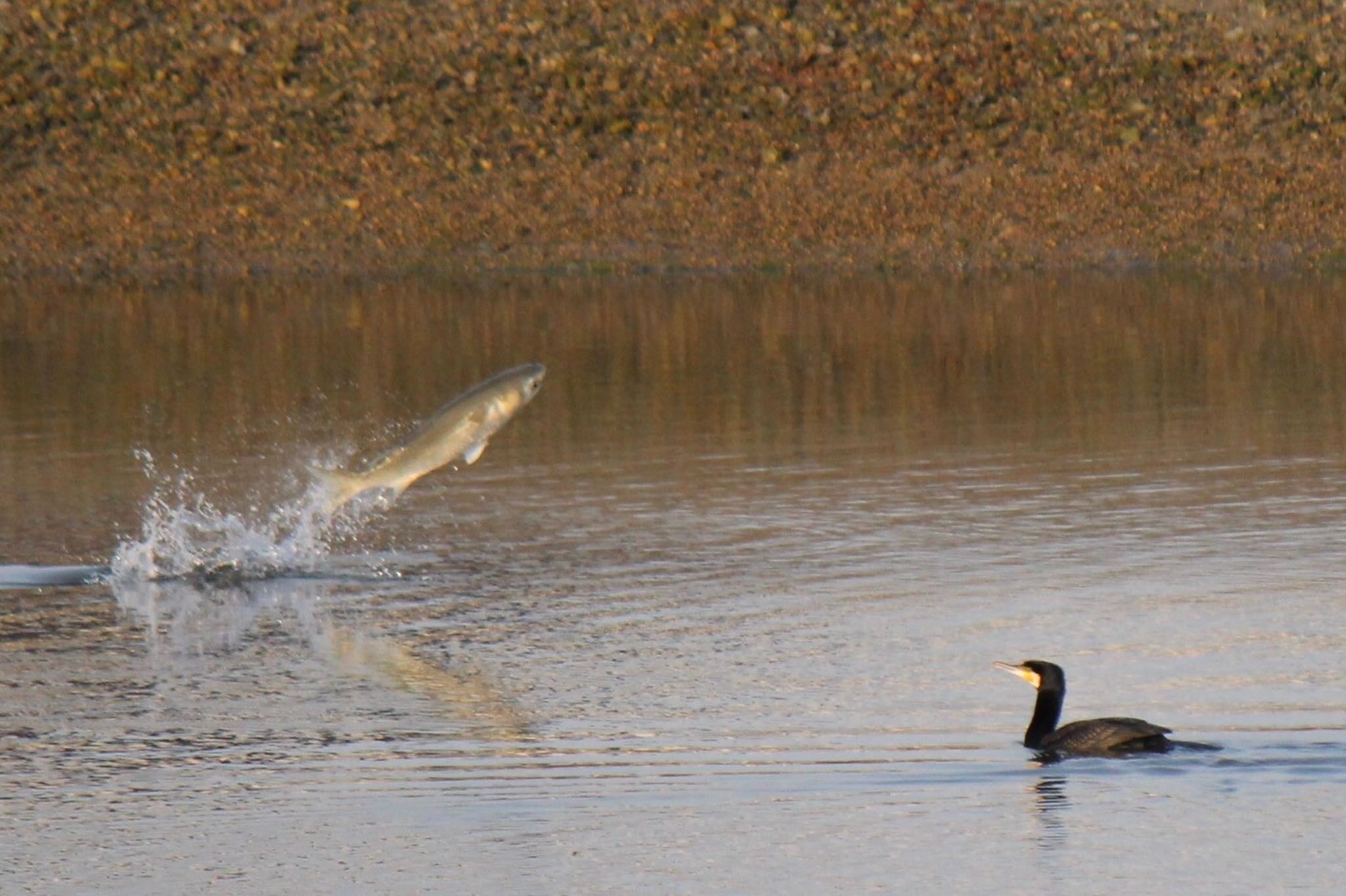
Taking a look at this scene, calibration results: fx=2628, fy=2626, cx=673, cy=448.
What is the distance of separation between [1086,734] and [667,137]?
97.8 feet

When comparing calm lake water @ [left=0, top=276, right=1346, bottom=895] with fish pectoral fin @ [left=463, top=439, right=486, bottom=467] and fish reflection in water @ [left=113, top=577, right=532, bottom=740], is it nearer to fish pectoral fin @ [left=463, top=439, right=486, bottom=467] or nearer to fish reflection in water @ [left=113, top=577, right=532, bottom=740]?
fish reflection in water @ [left=113, top=577, right=532, bottom=740]

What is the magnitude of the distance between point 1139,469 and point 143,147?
82.6ft

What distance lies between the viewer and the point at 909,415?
64.5 feet

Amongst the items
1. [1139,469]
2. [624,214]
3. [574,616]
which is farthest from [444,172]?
[574,616]

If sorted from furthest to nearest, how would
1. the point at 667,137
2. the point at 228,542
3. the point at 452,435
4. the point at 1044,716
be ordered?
the point at 667,137, the point at 228,542, the point at 452,435, the point at 1044,716

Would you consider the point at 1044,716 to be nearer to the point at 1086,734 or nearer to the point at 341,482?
the point at 1086,734

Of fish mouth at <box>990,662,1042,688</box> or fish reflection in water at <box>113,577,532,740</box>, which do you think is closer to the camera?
fish mouth at <box>990,662,1042,688</box>

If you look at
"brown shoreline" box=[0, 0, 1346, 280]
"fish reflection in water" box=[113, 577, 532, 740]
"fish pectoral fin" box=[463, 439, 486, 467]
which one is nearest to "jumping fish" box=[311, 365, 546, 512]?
"fish pectoral fin" box=[463, 439, 486, 467]

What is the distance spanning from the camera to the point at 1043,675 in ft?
31.3

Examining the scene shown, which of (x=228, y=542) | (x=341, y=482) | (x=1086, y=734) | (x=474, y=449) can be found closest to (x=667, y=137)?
(x=228, y=542)

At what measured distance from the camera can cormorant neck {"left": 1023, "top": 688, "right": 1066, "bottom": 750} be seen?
30.8 feet

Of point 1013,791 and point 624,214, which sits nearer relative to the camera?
point 1013,791

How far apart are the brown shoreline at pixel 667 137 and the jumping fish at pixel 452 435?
22.9 metres

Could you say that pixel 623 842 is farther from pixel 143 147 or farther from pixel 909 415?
pixel 143 147
